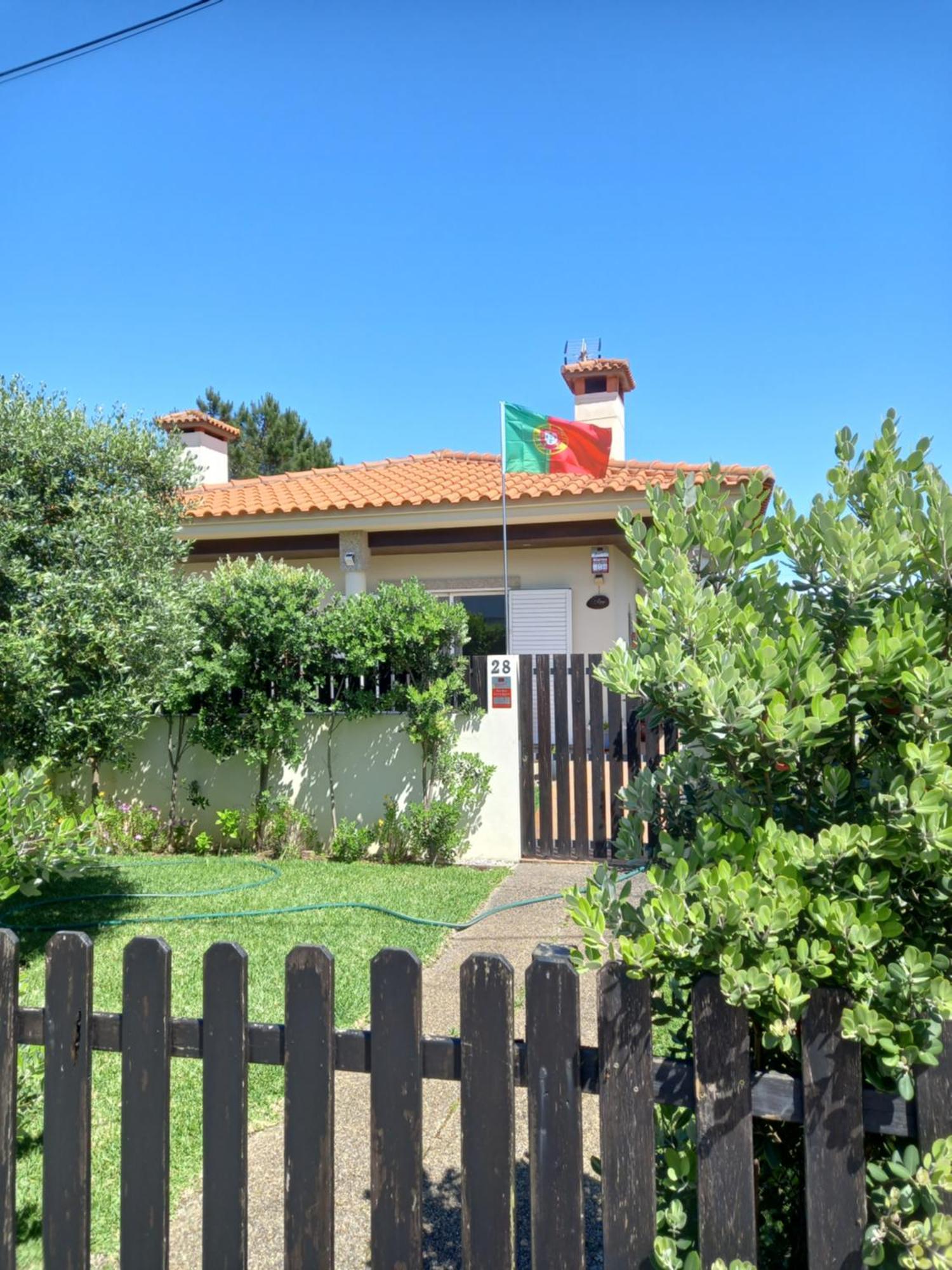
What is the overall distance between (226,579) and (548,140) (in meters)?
5.42

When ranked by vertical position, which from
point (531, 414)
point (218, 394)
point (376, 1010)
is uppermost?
point (218, 394)

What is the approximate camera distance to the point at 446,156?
9336mm

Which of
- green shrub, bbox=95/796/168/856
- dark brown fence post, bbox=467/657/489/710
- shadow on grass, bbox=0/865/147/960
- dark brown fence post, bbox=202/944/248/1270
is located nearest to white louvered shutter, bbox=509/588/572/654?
dark brown fence post, bbox=467/657/489/710

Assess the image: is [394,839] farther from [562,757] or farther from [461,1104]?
[461,1104]

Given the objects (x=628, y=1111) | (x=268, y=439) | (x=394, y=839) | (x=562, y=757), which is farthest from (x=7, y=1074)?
(x=268, y=439)

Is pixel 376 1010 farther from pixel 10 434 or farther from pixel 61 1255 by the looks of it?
pixel 10 434

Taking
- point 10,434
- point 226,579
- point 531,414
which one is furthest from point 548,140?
point 10,434

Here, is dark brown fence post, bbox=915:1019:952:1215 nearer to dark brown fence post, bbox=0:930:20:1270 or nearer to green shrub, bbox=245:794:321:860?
dark brown fence post, bbox=0:930:20:1270

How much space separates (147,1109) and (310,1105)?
40cm

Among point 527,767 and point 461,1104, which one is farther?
point 527,767

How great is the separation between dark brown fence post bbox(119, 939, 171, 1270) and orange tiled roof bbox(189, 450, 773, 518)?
26.3 feet

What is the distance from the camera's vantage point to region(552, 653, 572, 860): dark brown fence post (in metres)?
8.52

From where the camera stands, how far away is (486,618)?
12.1 metres

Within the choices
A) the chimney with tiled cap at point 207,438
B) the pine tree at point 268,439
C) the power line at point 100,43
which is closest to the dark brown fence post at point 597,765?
the power line at point 100,43
